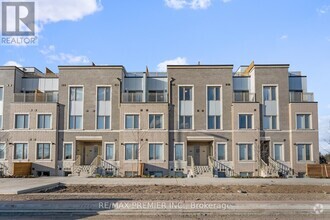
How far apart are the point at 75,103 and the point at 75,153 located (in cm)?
506

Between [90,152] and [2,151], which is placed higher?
[2,151]

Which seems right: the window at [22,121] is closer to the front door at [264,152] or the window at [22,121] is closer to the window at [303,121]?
the front door at [264,152]

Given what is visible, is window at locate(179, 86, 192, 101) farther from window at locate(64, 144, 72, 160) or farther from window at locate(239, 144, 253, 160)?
window at locate(64, 144, 72, 160)

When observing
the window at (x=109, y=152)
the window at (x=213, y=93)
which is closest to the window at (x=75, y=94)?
the window at (x=109, y=152)

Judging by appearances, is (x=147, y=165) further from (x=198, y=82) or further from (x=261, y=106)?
(x=261, y=106)

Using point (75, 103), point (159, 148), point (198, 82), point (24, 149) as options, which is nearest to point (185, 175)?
point (159, 148)

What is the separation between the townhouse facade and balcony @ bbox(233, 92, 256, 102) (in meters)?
0.10

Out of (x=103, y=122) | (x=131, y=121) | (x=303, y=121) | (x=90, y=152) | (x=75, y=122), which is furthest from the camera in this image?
(x=90, y=152)

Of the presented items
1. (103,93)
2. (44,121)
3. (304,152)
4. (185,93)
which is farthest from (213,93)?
(44,121)

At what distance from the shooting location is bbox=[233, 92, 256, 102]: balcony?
37156 millimetres

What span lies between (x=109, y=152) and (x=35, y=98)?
30.3 ft

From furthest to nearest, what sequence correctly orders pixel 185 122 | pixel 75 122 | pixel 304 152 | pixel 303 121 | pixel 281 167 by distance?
pixel 75 122
pixel 185 122
pixel 303 121
pixel 304 152
pixel 281 167

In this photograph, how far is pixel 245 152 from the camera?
35.9 meters

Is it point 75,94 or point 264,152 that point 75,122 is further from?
point 264,152
